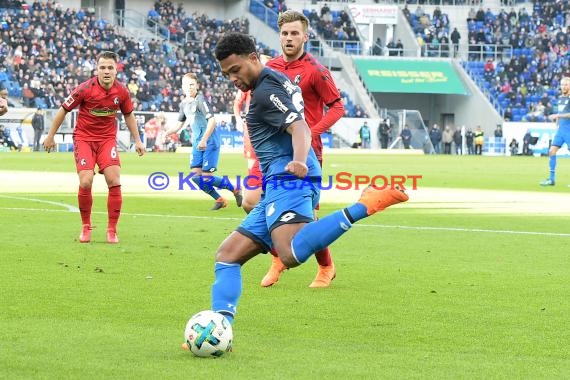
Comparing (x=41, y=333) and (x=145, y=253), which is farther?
(x=145, y=253)

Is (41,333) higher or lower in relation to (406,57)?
lower

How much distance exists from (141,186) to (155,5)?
41.0 meters

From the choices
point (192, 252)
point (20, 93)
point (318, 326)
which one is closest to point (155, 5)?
point (20, 93)

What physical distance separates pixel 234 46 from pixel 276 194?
3.12 feet

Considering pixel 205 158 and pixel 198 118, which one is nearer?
pixel 205 158

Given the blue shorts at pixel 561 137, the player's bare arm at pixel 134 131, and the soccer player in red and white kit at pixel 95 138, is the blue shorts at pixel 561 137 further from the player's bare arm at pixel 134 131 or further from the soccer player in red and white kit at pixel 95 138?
the soccer player in red and white kit at pixel 95 138

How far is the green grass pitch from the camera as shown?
6168 millimetres

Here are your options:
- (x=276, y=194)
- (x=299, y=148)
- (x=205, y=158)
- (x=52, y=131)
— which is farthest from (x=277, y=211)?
(x=205, y=158)

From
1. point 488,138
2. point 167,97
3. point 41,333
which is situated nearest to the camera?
point 41,333

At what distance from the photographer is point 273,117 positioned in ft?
23.3

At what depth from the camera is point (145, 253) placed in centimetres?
1176

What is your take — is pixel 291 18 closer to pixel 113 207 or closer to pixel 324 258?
pixel 324 258

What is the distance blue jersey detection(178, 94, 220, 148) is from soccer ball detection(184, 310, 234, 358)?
12.4m

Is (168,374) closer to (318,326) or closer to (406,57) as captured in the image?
(318,326)
